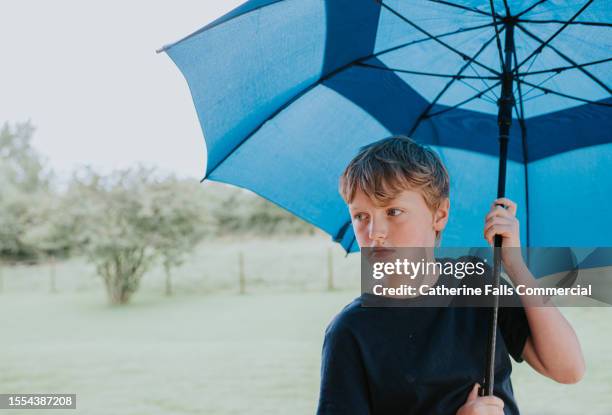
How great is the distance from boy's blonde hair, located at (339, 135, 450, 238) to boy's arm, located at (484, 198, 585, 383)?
146mm

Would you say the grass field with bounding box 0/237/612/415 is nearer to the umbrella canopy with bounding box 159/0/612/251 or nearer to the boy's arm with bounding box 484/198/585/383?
the umbrella canopy with bounding box 159/0/612/251

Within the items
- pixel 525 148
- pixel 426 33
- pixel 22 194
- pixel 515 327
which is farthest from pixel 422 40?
pixel 22 194

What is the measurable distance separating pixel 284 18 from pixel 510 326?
3.07 ft

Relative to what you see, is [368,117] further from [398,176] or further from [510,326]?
[510,326]

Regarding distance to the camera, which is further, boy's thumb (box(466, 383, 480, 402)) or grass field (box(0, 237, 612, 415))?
grass field (box(0, 237, 612, 415))

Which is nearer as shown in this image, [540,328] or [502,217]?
[540,328]

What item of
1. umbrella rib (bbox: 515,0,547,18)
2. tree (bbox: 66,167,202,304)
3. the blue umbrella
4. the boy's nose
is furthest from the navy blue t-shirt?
tree (bbox: 66,167,202,304)

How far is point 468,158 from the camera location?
1978 millimetres

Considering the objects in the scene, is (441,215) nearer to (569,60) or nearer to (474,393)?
(474,393)

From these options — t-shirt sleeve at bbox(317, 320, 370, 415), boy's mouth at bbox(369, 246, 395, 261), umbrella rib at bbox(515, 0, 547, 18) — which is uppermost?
umbrella rib at bbox(515, 0, 547, 18)

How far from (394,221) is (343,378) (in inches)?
12.9

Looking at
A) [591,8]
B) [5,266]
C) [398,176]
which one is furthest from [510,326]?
[5,266]

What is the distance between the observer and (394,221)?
48.3 inches

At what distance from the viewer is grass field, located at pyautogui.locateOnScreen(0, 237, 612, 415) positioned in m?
4.32
